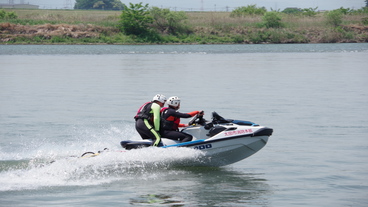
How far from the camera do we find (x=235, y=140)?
14.0 metres

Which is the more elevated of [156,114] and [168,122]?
[156,114]

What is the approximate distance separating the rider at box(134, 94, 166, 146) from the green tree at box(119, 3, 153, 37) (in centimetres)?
6889

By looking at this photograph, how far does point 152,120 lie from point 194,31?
7124 cm

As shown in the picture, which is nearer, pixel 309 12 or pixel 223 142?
pixel 223 142

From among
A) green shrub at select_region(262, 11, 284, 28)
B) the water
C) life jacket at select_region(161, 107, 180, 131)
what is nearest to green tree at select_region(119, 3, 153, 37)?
green shrub at select_region(262, 11, 284, 28)

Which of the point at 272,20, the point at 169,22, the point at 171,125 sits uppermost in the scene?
the point at 171,125

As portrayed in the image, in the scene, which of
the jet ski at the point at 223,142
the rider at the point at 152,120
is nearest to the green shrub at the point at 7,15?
the rider at the point at 152,120

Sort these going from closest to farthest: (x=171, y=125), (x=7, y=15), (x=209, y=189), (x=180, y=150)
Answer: (x=209, y=189), (x=180, y=150), (x=171, y=125), (x=7, y=15)

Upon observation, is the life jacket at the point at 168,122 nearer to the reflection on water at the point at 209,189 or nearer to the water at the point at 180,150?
the water at the point at 180,150

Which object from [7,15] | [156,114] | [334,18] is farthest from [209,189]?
[7,15]

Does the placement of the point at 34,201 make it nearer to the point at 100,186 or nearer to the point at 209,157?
the point at 100,186

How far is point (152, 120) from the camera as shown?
46.3 ft

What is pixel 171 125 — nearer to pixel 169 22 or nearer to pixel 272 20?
pixel 169 22

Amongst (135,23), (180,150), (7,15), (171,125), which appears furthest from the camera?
(7,15)
